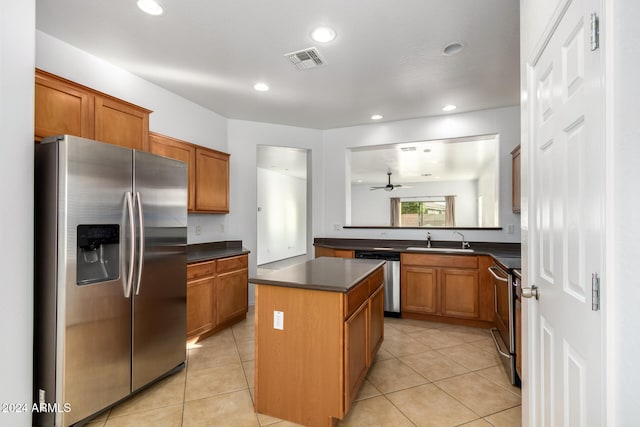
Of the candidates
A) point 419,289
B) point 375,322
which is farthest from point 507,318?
point 419,289

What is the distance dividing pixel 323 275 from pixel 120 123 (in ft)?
6.93

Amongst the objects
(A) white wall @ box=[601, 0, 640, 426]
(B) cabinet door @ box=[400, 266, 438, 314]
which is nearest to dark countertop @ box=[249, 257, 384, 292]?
(A) white wall @ box=[601, 0, 640, 426]

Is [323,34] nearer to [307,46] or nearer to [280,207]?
[307,46]

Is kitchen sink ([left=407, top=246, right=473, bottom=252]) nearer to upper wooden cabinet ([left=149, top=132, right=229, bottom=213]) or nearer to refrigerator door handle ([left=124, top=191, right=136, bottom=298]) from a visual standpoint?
upper wooden cabinet ([left=149, top=132, right=229, bottom=213])

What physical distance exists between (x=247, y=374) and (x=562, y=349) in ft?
7.14

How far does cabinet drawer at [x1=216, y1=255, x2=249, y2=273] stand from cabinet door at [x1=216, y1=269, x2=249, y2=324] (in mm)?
51

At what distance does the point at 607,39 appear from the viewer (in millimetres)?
794

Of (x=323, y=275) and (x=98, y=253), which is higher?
(x=98, y=253)

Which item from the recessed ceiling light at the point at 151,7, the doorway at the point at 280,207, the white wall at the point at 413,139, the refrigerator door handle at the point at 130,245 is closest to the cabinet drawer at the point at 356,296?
the refrigerator door handle at the point at 130,245

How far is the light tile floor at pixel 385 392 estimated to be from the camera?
1931 mm

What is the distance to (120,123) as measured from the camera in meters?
2.56

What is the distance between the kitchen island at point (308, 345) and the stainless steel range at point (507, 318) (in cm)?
122

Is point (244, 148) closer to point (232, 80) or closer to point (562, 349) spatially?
point (232, 80)

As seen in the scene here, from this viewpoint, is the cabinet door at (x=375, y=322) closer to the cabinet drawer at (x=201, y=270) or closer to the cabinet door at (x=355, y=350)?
the cabinet door at (x=355, y=350)
